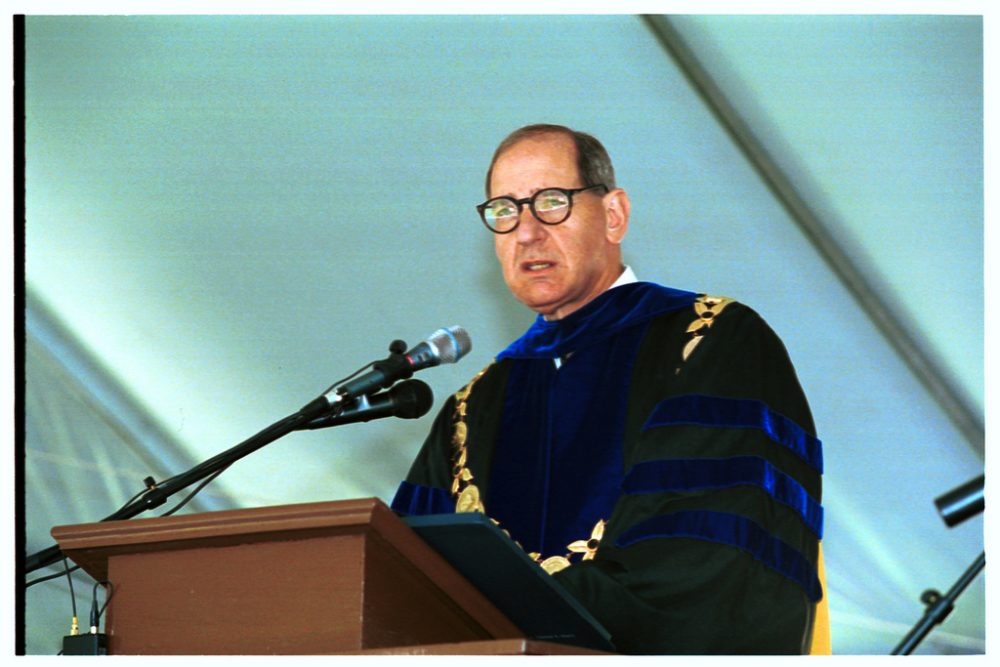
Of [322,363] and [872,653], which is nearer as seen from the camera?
[872,653]

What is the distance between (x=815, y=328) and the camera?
436 centimetres

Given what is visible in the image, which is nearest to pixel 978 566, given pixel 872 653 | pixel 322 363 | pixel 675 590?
pixel 675 590

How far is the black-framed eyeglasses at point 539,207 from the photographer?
426 centimetres

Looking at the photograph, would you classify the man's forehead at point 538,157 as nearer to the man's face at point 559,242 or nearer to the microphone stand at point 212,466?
the man's face at point 559,242

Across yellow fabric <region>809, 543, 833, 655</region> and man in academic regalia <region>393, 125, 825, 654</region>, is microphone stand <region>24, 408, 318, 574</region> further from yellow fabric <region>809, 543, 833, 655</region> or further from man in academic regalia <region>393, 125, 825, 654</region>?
yellow fabric <region>809, 543, 833, 655</region>

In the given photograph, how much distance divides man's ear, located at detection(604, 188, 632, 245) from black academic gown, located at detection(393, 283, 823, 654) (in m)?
0.18

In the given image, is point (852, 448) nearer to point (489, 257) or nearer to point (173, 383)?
point (489, 257)

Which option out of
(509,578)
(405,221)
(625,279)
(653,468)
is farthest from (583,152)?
(509,578)

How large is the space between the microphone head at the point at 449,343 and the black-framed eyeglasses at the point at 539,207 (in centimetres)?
91

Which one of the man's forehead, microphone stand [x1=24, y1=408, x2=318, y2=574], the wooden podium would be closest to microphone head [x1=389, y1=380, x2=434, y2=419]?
microphone stand [x1=24, y1=408, x2=318, y2=574]

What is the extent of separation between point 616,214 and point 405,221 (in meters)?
0.78

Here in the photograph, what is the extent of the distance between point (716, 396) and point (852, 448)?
72 centimetres

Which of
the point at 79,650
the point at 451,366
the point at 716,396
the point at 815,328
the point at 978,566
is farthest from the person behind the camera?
the point at 451,366

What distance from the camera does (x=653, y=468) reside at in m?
3.62
